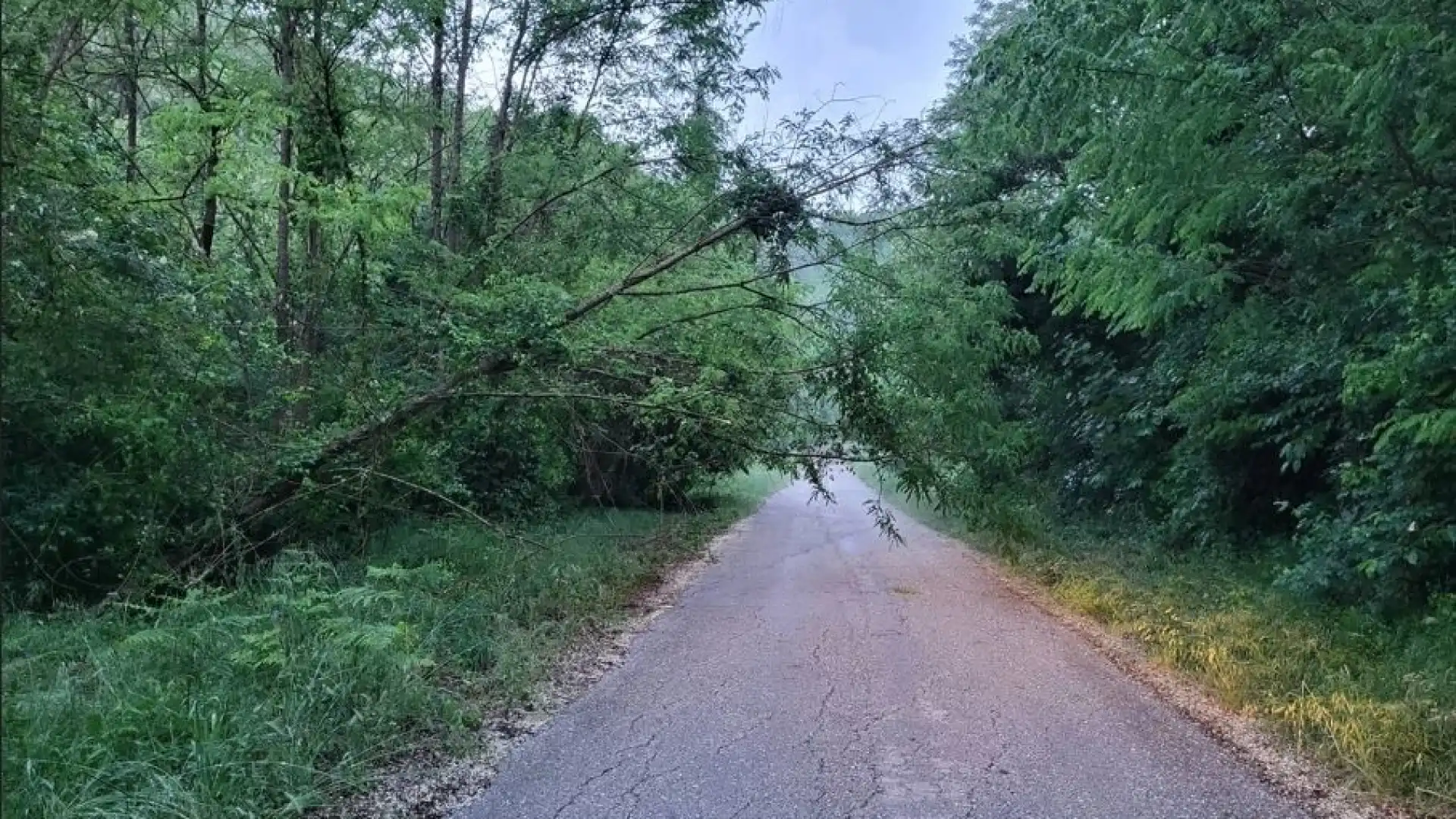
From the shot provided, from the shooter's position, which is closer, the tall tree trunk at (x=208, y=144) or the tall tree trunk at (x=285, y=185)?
the tall tree trunk at (x=208, y=144)

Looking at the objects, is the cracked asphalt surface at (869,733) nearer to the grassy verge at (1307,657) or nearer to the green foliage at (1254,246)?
the grassy verge at (1307,657)

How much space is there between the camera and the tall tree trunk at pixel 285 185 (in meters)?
8.54

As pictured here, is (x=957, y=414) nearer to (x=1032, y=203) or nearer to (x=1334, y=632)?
(x=1032, y=203)

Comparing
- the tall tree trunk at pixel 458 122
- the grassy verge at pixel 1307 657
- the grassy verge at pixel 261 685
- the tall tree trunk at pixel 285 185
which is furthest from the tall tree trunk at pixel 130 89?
the grassy verge at pixel 1307 657

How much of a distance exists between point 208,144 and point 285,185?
0.97 meters

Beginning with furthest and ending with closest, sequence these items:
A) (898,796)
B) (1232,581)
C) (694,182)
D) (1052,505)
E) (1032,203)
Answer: (1052,505) < (1032,203) < (694,182) < (1232,581) < (898,796)

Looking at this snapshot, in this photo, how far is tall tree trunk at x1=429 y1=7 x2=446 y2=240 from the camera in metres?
11.0

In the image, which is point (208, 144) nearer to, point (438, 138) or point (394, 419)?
point (394, 419)

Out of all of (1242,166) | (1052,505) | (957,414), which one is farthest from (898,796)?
(1052,505)

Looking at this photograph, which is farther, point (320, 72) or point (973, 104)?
point (973, 104)

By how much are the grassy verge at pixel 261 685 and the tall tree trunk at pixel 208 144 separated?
3377mm

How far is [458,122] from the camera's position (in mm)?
11656

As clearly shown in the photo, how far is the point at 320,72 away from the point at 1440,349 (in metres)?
9.55

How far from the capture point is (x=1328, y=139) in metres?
6.97
